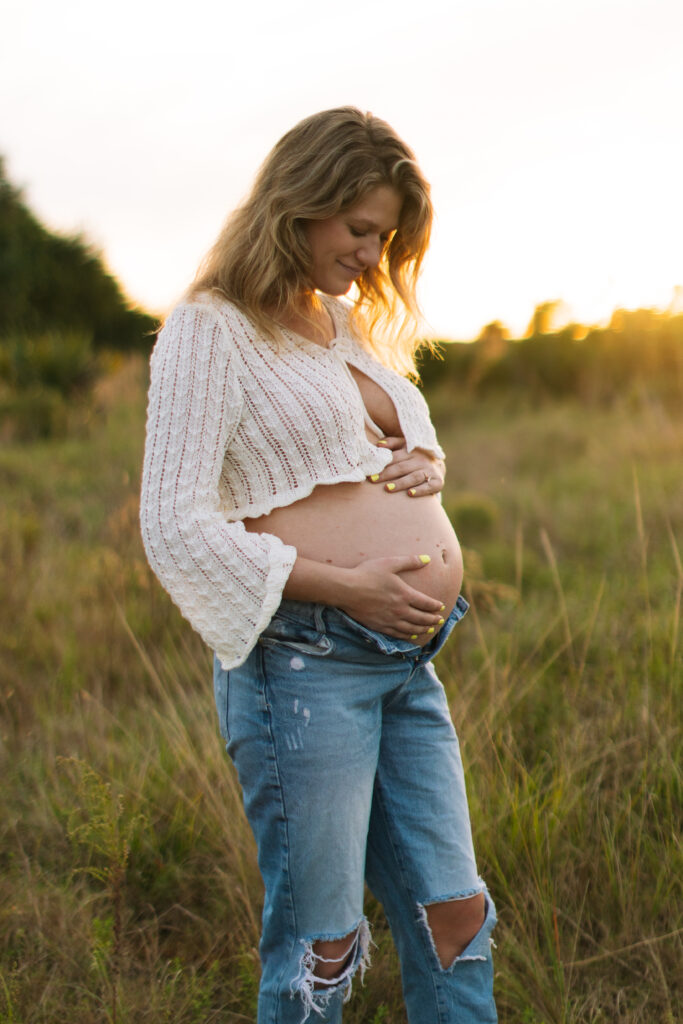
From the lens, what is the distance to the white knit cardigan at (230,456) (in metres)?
1.41

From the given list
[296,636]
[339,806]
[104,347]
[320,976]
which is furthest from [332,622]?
[104,347]

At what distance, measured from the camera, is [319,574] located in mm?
1437

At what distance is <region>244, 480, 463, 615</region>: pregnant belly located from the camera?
155 centimetres

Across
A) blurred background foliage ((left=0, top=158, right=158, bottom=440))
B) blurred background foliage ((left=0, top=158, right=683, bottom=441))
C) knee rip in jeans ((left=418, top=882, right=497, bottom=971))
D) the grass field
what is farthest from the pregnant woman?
blurred background foliage ((left=0, top=158, right=158, bottom=440))

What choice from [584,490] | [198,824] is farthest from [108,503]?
[198,824]

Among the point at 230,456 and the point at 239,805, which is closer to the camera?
the point at 230,456

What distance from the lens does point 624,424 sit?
7555 mm

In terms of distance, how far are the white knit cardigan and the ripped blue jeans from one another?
4.1 inches

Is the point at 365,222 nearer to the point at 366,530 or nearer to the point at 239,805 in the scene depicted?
the point at 366,530

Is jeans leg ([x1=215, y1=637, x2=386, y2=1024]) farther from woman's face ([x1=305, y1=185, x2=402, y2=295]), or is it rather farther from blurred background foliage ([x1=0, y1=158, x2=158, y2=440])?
blurred background foliage ([x1=0, y1=158, x2=158, y2=440])

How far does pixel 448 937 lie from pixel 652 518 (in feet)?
10.4

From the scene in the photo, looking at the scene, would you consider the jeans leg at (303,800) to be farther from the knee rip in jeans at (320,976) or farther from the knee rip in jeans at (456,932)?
the knee rip in jeans at (456,932)

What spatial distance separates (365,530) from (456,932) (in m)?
0.78

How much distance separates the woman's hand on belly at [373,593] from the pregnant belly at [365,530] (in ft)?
0.19
